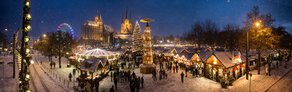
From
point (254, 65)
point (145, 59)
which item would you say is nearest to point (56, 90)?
point (145, 59)

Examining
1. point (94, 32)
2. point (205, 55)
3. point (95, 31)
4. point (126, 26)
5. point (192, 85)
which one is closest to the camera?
point (192, 85)

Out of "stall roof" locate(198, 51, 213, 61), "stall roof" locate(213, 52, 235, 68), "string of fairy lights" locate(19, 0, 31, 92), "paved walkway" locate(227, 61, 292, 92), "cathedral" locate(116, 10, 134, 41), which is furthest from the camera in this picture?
"cathedral" locate(116, 10, 134, 41)

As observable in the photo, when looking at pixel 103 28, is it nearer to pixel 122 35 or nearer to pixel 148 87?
pixel 122 35

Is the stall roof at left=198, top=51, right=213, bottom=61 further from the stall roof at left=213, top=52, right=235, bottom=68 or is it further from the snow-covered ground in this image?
the snow-covered ground

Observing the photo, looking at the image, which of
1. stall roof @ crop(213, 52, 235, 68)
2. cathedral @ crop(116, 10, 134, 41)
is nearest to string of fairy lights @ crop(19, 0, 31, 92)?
stall roof @ crop(213, 52, 235, 68)

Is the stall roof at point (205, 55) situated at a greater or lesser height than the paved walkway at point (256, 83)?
greater

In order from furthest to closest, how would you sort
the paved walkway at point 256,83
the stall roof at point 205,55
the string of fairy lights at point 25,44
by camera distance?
the stall roof at point 205,55 → the paved walkway at point 256,83 → the string of fairy lights at point 25,44

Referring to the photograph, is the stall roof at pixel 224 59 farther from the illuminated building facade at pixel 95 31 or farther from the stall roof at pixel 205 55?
the illuminated building facade at pixel 95 31

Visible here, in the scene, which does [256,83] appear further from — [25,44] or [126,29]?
[126,29]

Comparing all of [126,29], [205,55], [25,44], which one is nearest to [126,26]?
[126,29]

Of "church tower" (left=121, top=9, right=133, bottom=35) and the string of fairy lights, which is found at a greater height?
"church tower" (left=121, top=9, right=133, bottom=35)

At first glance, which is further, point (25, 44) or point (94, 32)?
point (94, 32)

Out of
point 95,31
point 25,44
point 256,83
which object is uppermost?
point 95,31

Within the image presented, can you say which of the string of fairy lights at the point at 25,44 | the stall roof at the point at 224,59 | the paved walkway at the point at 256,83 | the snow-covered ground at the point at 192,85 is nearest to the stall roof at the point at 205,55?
the stall roof at the point at 224,59
